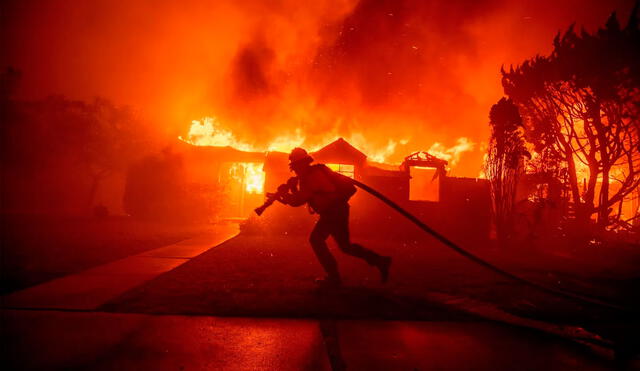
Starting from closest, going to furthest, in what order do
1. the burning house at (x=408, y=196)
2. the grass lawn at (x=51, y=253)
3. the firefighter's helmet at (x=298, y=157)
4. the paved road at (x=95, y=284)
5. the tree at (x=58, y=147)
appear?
the paved road at (x=95, y=284)
the firefighter's helmet at (x=298, y=157)
the grass lawn at (x=51, y=253)
the burning house at (x=408, y=196)
the tree at (x=58, y=147)

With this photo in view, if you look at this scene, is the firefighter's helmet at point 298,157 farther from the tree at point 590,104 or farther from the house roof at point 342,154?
the tree at point 590,104

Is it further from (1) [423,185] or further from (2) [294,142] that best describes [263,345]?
(2) [294,142]

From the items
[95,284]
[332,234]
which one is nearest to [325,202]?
[332,234]

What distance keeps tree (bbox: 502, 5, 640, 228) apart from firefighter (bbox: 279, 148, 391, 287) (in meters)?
14.4

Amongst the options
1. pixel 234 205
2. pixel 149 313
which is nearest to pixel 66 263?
pixel 149 313

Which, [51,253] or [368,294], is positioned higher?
[368,294]

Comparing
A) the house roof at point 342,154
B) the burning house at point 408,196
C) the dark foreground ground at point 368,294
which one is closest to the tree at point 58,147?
the burning house at point 408,196

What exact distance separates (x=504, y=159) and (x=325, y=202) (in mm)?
9702

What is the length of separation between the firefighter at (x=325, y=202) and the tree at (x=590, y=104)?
47.1ft

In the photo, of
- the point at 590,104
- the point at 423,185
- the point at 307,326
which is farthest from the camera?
the point at 423,185

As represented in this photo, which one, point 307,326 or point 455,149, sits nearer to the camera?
point 307,326

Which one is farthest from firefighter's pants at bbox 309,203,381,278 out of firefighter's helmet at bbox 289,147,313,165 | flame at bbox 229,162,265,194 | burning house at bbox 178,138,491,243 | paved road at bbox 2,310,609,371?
flame at bbox 229,162,265,194

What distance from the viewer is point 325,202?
4.42 m

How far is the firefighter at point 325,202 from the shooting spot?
4426mm
